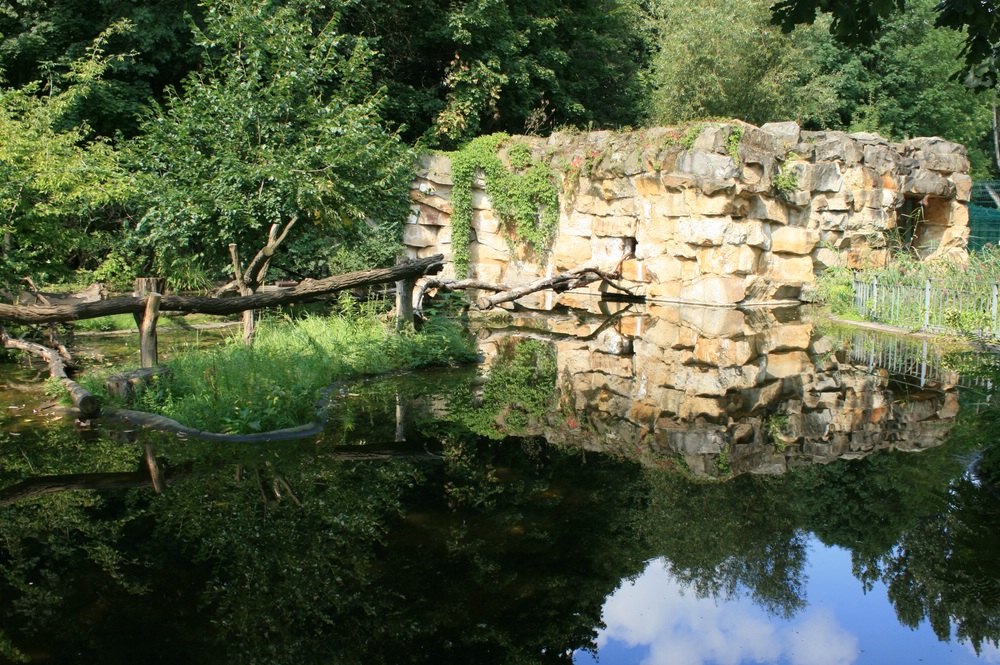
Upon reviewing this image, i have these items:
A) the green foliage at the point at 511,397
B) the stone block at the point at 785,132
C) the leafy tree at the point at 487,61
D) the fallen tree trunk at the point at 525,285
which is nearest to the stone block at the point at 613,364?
the green foliage at the point at 511,397

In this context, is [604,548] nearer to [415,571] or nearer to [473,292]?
[415,571]

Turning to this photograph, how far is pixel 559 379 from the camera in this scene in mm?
10477

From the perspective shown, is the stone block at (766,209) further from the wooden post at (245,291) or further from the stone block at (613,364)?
the wooden post at (245,291)

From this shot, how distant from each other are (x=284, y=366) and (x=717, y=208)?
491 inches

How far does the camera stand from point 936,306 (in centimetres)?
1402

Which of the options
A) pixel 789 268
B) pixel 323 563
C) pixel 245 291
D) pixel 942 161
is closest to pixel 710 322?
pixel 789 268

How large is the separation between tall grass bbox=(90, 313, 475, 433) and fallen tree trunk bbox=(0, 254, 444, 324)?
2.17 feet

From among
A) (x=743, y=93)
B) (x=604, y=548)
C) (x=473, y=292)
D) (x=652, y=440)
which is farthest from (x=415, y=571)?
(x=743, y=93)

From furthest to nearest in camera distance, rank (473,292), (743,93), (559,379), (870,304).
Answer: (743,93)
(473,292)
(870,304)
(559,379)

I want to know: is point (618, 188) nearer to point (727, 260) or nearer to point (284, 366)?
point (727, 260)

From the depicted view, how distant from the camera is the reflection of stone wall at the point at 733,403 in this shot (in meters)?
7.24

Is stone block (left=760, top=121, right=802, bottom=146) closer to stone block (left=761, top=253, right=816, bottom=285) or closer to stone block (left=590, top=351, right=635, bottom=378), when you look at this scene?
stone block (left=761, top=253, right=816, bottom=285)

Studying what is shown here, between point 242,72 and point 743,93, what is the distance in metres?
19.9

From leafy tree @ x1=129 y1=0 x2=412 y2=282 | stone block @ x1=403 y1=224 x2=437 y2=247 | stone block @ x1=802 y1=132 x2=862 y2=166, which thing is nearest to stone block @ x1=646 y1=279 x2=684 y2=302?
A: stone block @ x1=802 y1=132 x2=862 y2=166
